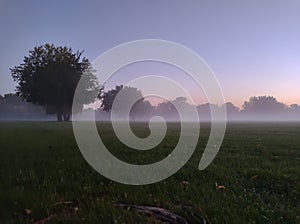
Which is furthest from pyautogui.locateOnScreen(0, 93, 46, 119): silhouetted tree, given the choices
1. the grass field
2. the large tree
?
the grass field

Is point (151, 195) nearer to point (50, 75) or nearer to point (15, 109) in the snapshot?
point (50, 75)

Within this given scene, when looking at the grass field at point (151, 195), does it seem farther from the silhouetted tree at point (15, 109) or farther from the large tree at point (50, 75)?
the silhouetted tree at point (15, 109)

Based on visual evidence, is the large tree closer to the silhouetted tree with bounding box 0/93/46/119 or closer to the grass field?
the grass field

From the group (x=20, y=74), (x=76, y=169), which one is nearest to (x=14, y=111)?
(x=20, y=74)

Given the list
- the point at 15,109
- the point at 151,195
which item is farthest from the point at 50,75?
the point at 15,109

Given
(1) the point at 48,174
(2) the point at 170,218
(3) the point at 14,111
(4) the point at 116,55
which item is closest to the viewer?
(2) the point at 170,218

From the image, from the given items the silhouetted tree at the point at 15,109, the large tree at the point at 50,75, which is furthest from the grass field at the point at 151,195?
the silhouetted tree at the point at 15,109

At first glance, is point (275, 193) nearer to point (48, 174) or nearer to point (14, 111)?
point (48, 174)

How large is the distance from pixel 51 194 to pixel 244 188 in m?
3.61

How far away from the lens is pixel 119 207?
402 cm

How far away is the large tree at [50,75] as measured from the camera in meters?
46.8

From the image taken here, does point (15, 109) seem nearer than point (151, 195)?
No

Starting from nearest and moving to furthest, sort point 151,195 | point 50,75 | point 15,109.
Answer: point 151,195 < point 50,75 < point 15,109

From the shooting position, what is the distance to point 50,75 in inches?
1834
